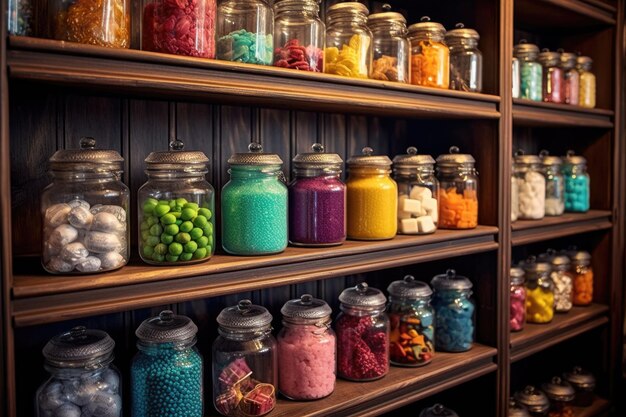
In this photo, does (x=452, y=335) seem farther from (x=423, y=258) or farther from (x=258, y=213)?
(x=258, y=213)

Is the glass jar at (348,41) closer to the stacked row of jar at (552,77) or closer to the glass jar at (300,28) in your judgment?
the glass jar at (300,28)

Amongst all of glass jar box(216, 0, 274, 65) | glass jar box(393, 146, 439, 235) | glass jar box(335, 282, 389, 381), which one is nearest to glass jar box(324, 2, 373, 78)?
glass jar box(216, 0, 274, 65)

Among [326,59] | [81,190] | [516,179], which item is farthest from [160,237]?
[516,179]

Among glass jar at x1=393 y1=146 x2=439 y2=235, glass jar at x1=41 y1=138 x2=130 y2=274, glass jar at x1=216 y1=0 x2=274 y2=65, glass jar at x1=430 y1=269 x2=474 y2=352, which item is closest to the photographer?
glass jar at x1=41 y1=138 x2=130 y2=274

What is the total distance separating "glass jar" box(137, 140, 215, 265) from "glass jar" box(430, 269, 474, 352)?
781 millimetres

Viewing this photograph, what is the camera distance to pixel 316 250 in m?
1.26

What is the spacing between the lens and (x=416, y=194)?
5.03ft

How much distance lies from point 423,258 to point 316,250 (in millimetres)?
332

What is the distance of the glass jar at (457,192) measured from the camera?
160 centimetres

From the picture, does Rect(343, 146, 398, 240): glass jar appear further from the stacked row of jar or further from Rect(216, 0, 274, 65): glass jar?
the stacked row of jar

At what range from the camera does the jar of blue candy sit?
108 cm

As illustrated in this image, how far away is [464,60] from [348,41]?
0.43 metres

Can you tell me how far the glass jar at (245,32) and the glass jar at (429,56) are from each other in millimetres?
470

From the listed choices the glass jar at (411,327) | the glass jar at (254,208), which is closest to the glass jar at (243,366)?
the glass jar at (254,208)
